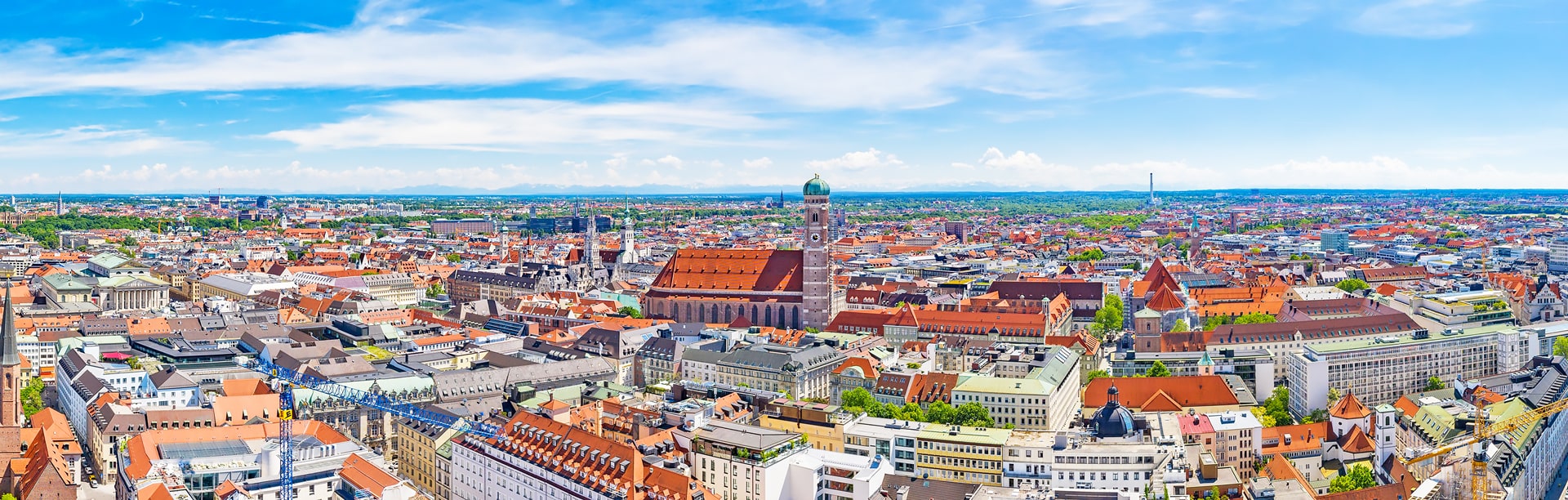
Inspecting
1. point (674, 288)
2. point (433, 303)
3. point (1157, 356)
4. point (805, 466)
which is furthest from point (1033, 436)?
point (433, 303)

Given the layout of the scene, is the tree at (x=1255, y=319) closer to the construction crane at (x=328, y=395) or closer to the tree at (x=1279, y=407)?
the tree at (x=1279, y=407)

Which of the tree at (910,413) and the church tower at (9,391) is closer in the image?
the church tower at (9,391)

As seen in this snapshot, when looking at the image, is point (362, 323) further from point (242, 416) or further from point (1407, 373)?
point (1407, 373)

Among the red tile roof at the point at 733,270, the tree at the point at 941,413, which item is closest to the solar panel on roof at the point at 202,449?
the tree at the point at 941,413

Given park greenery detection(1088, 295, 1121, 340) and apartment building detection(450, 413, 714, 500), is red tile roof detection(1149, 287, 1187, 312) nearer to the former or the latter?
park greenery detection(1088, 295, 1121, 340)

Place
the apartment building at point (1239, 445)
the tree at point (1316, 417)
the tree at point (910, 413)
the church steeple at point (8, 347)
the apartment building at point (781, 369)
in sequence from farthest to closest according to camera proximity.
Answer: the apartment building at point (781, 369) → the tree at point (1316, 417) → the tree at point (910, 413) → the church steeple at point (8, 347) → the apartment building at point (1239, 445)

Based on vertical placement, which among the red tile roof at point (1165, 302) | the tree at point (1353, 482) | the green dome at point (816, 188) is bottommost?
the tree at point (1353, 482)

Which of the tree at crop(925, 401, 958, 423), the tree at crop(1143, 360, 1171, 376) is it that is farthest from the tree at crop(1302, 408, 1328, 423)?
the tree at crop(925, 401, 958, 423)
